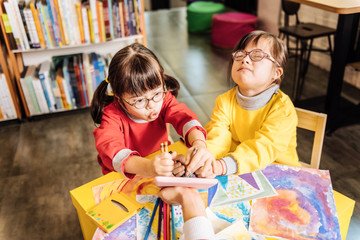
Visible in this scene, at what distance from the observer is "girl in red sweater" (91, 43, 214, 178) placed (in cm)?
101

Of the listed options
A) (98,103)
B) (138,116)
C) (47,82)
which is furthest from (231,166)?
(47,82)

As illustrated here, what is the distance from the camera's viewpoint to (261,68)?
1.13 meters

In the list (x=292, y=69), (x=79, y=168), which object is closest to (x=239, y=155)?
(x=79, y=168)

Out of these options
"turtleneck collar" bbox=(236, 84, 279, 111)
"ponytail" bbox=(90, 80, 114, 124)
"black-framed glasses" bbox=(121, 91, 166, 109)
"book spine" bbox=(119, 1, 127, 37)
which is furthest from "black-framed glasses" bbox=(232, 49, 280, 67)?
"book spine" bbox=(119, 1, 127, 37)

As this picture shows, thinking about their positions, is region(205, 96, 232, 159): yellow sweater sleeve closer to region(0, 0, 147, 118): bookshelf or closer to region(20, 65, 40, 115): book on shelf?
region(0, 0, 147, 118): bookshelf

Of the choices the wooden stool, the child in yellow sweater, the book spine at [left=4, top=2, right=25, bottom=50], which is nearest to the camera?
the child in yellow sweater

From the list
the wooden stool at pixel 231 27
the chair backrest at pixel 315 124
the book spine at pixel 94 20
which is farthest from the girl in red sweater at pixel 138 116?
the wooden stool at pixel 231 27

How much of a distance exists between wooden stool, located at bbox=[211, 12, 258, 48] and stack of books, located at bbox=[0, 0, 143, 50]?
191 centimetres

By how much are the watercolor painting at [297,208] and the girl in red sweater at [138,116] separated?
0.75ft

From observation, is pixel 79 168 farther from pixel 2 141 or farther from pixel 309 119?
pixel 309 119

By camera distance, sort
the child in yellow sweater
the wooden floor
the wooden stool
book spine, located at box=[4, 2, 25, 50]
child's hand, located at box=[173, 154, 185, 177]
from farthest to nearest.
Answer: the wooden stool, book spine, located at box=[4, 2, 25, 50], the wooden floor, the child in yellow sweater, child's hand, located at box=[173, 154, 185, 177]

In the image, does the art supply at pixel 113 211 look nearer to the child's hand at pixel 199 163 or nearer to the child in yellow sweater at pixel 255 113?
the child's hand at pixel 199 163

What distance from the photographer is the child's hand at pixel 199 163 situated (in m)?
0.99

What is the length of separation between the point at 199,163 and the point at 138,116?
0.33 m
